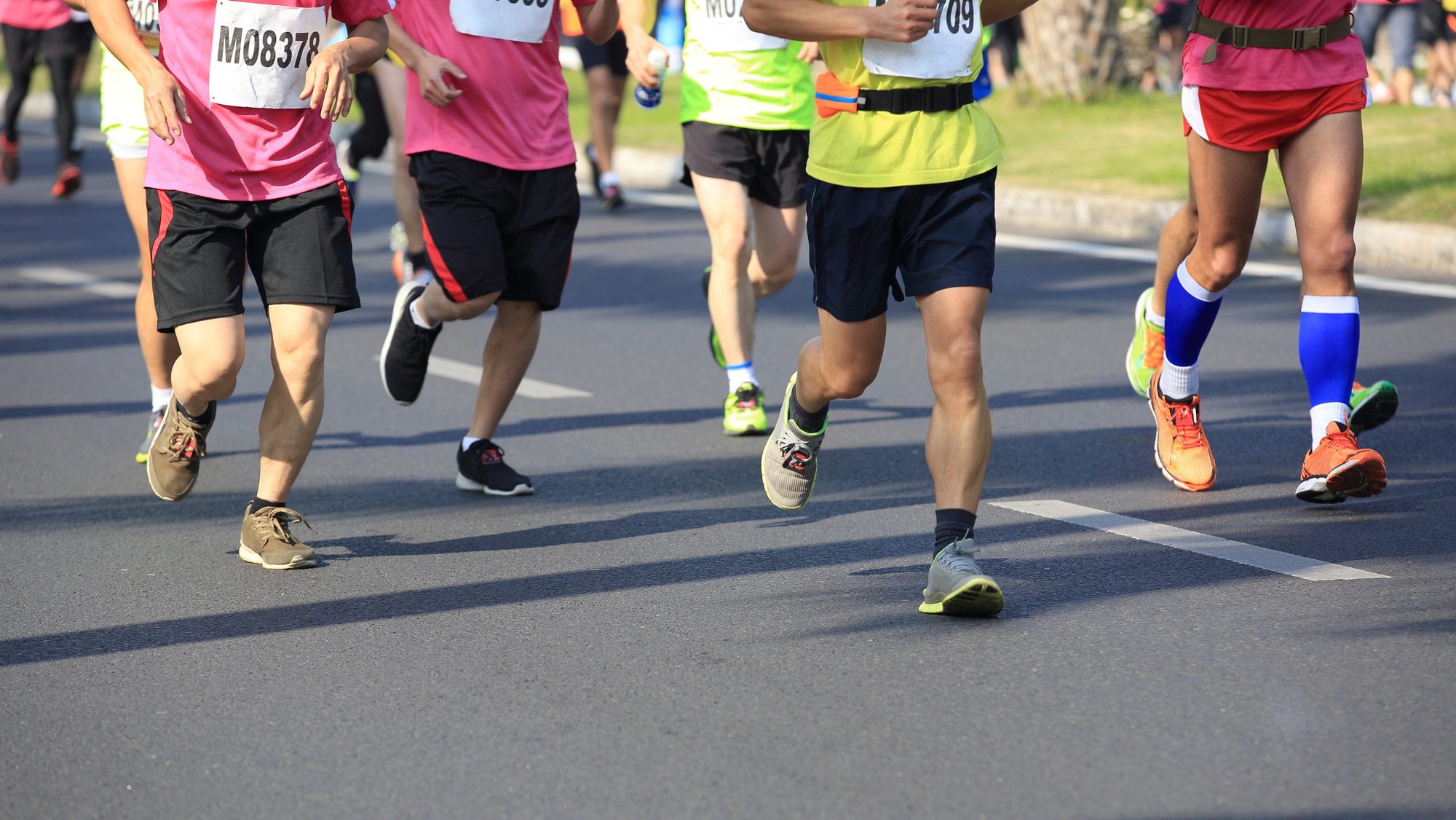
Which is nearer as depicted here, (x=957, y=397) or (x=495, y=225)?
(x=957, y=397)

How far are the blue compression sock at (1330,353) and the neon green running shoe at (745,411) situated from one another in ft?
6.47

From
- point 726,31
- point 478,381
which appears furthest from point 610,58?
point 726,31

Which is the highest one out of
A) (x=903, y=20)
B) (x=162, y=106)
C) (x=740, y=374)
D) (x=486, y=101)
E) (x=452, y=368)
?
(x=903, y=20)

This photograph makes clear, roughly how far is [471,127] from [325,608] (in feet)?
5.56

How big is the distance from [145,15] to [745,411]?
239 centimetres

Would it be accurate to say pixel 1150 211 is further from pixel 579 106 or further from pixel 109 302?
pixel 579 106

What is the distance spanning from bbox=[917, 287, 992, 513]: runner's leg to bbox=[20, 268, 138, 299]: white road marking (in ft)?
22.0

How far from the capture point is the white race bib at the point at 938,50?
4301 mm

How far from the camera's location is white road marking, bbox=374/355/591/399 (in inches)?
291

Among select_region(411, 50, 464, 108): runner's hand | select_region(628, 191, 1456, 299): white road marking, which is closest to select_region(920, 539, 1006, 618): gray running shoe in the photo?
select_region(411, 50, 464, 108): runner's hand

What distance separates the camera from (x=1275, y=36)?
524 cm

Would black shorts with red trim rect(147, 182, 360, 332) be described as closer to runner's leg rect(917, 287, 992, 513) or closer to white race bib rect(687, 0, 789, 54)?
runner's leg rect(917, 287, 992, 513)

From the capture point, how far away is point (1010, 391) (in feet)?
23.6

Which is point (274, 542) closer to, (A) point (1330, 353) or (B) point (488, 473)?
(B) point (488, 473)
